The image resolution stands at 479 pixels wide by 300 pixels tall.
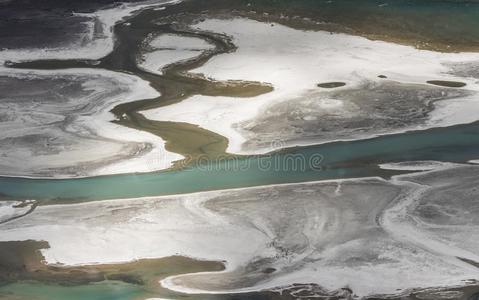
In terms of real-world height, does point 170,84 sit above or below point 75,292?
above

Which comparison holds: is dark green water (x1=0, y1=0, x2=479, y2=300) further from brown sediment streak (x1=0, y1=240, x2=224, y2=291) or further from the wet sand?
brown sediment streak (x1=0, y1=240, x2=224, y2=291)

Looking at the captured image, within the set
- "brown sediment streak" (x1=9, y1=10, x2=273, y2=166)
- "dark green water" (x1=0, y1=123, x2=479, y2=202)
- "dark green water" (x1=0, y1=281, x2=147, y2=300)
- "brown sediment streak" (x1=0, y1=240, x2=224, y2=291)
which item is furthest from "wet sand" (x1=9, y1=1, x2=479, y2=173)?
"dark green water" (x1=0, y1=281, x2=147, y2=300)

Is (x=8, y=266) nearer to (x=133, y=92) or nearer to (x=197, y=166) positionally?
(x=197, y=166)

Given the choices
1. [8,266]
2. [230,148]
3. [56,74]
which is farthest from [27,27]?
[8,266]

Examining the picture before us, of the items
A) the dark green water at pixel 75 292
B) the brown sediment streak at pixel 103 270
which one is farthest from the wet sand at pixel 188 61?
the dark green water at pixel 75 292

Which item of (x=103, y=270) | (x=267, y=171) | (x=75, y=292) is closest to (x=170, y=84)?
(x=267, y=171)

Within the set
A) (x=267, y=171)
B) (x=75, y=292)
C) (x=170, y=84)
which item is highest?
(x=170, y=84)

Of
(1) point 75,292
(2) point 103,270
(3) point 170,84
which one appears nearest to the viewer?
(1) point 75,292

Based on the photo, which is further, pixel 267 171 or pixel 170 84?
pixel 170 84

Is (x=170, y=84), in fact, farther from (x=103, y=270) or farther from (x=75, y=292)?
(x=75, y=292)
